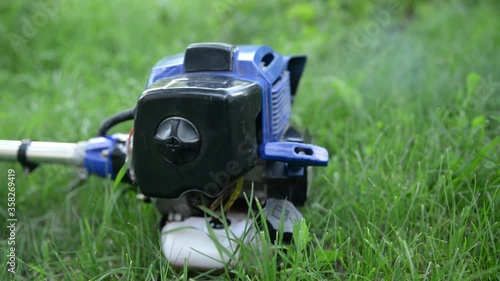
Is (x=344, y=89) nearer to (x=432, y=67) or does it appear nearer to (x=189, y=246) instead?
(x=432, y=67)

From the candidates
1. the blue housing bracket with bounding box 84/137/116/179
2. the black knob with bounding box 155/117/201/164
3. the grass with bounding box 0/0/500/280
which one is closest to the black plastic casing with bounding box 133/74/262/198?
the black knob with bounding box 155/117/201/164

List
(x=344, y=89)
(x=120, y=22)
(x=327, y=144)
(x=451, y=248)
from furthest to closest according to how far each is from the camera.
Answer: (x=120, y=22) → (x=344, y=89) → (x=327, y=144) → (x=451, y=248)

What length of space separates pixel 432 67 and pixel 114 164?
1623 mm

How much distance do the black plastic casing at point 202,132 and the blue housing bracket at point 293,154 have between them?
0.04 m

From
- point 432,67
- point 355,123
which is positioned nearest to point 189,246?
point 355,123

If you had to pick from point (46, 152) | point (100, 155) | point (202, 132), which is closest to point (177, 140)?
point (202, 132)

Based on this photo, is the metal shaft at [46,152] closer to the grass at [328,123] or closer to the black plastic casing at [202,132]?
the grass at [328,123]

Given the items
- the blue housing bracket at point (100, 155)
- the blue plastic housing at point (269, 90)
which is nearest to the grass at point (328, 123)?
the blue housing bracket at point (100, 155)

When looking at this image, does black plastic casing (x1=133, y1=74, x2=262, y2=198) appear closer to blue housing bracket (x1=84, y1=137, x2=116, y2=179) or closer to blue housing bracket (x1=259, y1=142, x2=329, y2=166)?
blue housing bracket (x1=259, y1=142, x2=329, y2=166)

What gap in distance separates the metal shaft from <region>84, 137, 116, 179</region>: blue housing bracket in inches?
0.9

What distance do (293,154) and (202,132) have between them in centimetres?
25

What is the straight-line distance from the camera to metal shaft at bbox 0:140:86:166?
1.61 metres

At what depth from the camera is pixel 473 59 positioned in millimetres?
2502

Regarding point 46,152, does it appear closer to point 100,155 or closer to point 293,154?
point 100,155
